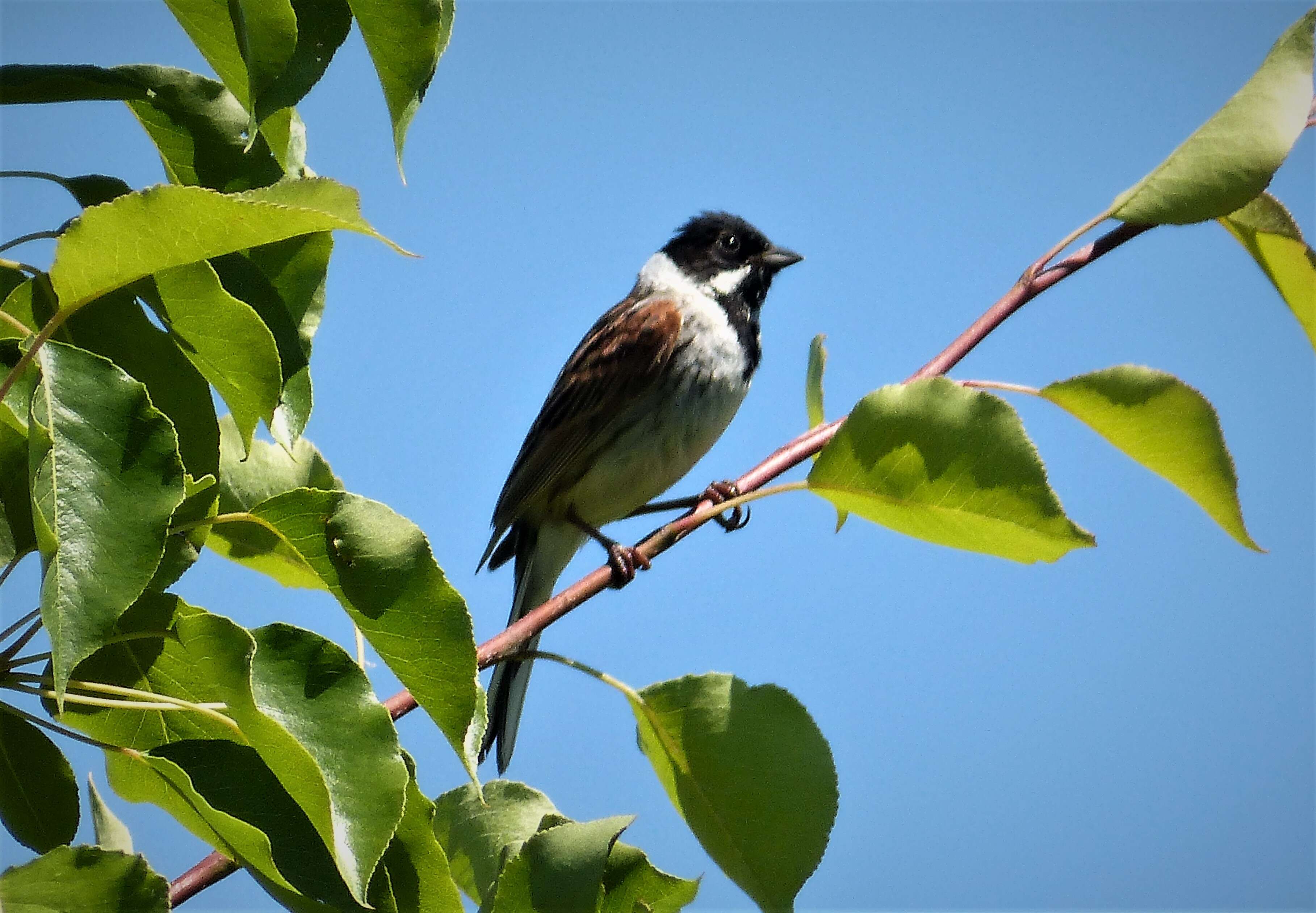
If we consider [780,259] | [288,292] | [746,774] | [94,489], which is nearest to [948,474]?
[746,774]

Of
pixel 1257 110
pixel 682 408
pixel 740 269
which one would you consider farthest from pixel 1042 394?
pixel 740 269

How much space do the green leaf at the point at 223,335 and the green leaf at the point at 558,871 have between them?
755 mm

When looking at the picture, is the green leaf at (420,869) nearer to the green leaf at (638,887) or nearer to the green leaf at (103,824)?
the green leaf at (638,887)

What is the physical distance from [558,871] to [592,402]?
3.22 meters

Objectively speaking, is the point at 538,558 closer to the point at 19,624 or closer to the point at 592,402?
the point at 592,402

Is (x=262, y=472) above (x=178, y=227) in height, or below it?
below

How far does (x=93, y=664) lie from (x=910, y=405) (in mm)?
1372

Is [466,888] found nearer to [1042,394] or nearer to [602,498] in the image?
[1042,394]

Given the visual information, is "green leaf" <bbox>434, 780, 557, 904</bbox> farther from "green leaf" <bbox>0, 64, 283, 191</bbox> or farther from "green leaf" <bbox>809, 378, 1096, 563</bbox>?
"green leaf" <bbox>0, 64, 283, 191</bbox>

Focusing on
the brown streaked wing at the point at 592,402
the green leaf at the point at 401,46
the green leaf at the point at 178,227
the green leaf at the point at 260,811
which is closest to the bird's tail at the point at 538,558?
the brown streaked wing at the point at 592,402

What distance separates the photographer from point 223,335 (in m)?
1.64

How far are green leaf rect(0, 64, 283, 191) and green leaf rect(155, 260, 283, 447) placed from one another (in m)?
0.35

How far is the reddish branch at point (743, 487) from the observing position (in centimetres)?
176

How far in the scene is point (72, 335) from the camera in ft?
5.63
